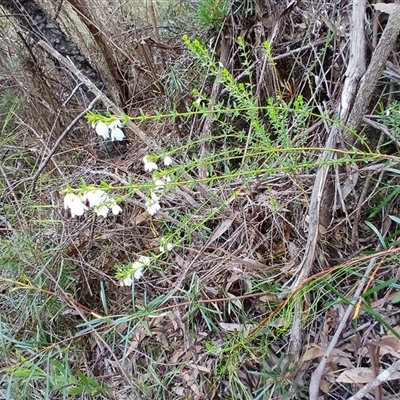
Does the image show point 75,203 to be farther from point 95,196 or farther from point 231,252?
point 231,252

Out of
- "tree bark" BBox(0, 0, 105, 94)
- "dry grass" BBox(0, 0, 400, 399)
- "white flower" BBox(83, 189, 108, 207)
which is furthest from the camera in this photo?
"tree bark" BBox(0, 0, 105, 94)

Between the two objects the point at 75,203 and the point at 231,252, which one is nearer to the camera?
the point at 75,203

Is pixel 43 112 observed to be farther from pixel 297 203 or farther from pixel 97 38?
pixel 297 203

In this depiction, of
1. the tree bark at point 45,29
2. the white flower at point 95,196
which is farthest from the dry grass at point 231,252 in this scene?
the tree bark at point 45,29

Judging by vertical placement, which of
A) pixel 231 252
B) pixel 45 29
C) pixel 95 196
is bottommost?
pixel 231 252

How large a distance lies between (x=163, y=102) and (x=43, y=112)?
541 millimetres

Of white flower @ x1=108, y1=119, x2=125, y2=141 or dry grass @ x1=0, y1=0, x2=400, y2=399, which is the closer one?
white flower @ x1=108, y1=119, x2=125, y2=141

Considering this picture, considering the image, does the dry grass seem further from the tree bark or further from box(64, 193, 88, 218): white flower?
the tree bark

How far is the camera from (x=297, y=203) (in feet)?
3.84

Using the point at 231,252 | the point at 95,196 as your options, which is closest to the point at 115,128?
the point at 95,196

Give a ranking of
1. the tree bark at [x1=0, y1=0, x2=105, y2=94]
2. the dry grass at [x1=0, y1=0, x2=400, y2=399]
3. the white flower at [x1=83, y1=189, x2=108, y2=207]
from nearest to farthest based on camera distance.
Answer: the white flower at [x1=83, y1=189, x2=108, y2=207], the dry grass at [x1=0, y1=0, x2=400, y2=399], the tree bark at [x1=0, y1=0, x2=105, y2=94]

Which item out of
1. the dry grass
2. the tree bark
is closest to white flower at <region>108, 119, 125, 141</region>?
the dry grass

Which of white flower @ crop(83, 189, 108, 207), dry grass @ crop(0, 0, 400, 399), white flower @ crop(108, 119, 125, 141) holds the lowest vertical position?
dry grass @ crop(0, 0, 400, 399)

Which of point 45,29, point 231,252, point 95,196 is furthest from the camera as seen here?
point 45,29
